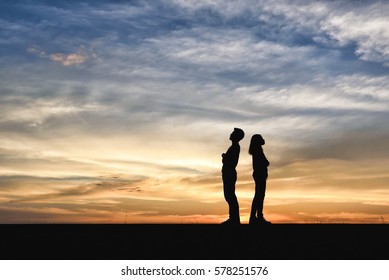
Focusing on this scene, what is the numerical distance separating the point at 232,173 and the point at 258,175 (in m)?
0.77

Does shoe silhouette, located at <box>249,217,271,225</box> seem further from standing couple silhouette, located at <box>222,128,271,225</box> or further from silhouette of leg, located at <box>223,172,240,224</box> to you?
silhouette of leg, located at <box>223,172,240,224</box>

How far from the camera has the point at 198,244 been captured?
1287 cm

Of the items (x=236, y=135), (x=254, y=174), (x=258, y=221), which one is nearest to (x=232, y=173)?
(x=254, y=174)

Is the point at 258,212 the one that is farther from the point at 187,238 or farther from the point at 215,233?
the point at 187,238

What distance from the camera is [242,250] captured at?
1204cm

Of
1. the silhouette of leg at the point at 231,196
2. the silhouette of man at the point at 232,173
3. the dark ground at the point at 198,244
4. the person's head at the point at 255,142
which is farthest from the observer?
the person's head at the point at 255,142

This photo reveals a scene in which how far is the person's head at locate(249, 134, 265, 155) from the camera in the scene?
16.7 meters

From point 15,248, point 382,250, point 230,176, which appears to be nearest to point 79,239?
point 15,248

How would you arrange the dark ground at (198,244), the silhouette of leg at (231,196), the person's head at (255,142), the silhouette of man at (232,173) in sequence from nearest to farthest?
the dark ground at (198,244) → the silhouette of man at (232,173) → the silhouette of leg at (231,196) → the person's head at (255,142)

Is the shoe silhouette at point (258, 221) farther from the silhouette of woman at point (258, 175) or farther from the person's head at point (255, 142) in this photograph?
the person's head at point (255, 142)

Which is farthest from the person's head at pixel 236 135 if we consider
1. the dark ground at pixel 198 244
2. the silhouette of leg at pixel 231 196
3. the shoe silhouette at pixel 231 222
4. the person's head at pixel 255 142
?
the dark ground at pixel 198 244

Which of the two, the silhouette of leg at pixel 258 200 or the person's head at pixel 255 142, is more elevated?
the person's head at pixel 255 142

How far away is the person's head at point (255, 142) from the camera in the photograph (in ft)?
54.9

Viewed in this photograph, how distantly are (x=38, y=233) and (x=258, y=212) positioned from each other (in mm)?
6284
